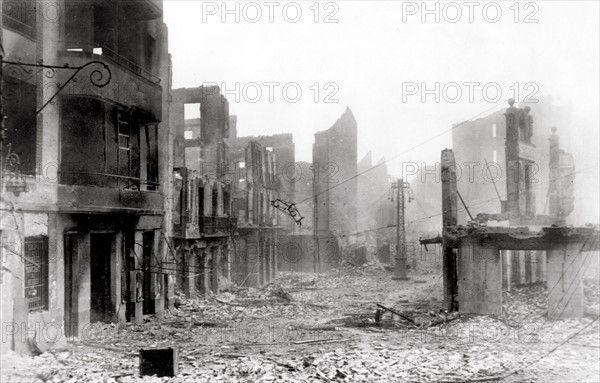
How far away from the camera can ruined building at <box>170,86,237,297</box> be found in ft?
79.4

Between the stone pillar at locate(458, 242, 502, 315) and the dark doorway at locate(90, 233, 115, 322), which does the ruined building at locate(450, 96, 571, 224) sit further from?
the dark doorway at locate(90, 233, 115, 322)

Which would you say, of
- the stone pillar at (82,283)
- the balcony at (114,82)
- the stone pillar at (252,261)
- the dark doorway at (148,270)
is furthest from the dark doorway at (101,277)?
the stone pillar at (252,261)

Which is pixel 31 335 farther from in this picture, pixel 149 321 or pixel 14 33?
pixel 14 33

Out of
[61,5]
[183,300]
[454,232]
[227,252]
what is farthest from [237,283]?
[61,5]

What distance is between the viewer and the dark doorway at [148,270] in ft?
64.8

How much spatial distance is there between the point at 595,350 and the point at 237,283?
2268 cm

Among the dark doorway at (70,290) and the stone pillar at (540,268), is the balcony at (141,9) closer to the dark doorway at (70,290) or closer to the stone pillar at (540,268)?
the dark doorway at (70,290)

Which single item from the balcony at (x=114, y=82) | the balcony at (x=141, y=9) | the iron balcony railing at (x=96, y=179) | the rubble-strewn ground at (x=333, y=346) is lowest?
the rubble-strewn ground at (x=333, y=346)

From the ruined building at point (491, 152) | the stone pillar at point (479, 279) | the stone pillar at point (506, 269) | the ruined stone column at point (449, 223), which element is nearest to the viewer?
the stone pillar at point (479, 279)

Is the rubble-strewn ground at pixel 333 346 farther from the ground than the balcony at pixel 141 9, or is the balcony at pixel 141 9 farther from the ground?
the balcony at pixel 141 9

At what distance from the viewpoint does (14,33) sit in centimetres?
1350

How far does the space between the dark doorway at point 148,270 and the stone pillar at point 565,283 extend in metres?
15.7

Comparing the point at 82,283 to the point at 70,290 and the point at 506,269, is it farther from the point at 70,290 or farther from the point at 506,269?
Answer: the point at 506,269

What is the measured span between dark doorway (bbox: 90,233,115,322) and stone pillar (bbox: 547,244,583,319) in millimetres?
16587
